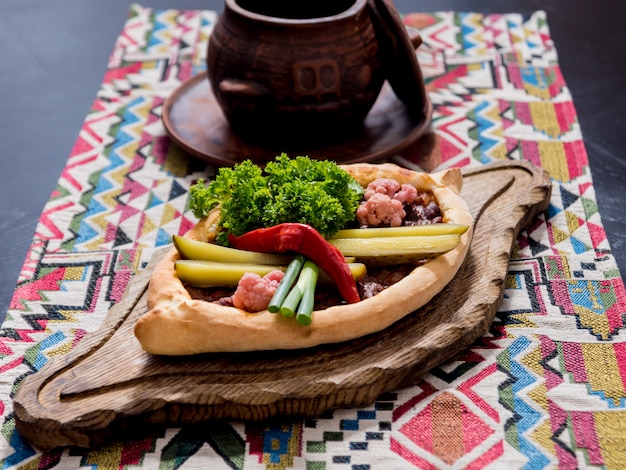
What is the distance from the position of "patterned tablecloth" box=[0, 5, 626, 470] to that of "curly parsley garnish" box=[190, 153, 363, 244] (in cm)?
73

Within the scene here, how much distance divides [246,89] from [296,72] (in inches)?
11.6

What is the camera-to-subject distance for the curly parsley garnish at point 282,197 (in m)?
3.84

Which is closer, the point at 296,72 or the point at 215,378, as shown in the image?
the point at 215,378

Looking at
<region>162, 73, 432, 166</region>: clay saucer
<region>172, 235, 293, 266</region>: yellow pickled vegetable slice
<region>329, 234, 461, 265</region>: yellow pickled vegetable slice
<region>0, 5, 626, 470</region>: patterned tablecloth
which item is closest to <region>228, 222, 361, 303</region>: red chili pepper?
<region>172, 235, 293, 266</region>: yellow pickled vegetable slice

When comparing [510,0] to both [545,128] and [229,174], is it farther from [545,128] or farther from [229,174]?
[229,174]

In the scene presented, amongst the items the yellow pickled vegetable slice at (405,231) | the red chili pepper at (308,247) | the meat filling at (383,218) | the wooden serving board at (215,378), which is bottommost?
the wooden serving board at (215,378)

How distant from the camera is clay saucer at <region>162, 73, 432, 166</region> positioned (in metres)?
5.03

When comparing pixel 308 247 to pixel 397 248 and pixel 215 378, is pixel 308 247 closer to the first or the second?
pixel 397 248

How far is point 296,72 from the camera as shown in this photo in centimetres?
475

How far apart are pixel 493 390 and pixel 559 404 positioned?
271 millimetres

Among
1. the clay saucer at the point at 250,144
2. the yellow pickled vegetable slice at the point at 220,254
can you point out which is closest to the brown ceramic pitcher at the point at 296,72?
the clay saucer at the point at 250,144

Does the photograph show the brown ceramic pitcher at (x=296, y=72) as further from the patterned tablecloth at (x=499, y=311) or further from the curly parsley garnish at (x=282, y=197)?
the curly parsley garnish at (x=282, y=197)

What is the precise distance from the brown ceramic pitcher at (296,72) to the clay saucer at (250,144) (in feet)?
0.40

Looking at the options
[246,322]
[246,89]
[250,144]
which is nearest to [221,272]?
[246,322]
